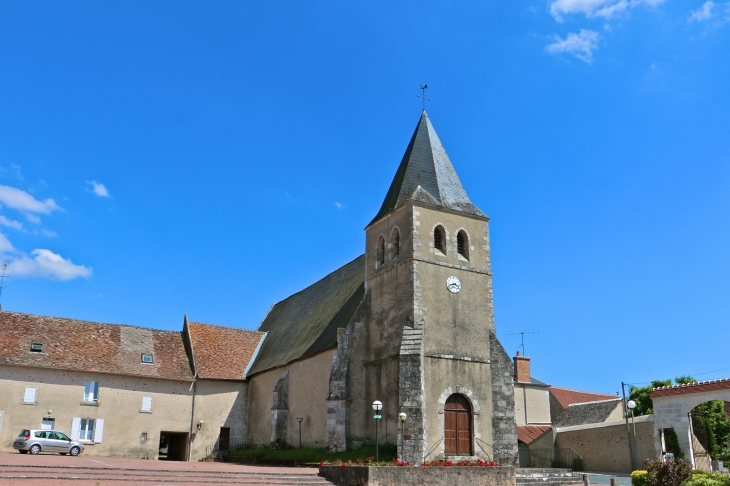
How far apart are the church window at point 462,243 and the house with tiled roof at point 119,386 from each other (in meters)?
14.7

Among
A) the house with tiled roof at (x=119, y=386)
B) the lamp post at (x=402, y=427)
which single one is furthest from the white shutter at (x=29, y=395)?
the lamp post at (x=402, y=427)

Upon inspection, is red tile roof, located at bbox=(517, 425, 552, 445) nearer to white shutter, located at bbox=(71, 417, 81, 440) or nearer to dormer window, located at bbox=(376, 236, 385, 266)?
dormer window, located at bbox=(376, 236, 385, 266)

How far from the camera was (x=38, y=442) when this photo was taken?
25.7 m

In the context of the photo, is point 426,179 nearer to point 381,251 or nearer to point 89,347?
point 381,251

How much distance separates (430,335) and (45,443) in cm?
1606

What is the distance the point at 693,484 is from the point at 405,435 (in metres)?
8.73

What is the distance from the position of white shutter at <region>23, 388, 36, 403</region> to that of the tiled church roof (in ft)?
32.7

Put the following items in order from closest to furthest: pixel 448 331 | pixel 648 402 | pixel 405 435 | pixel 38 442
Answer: pixel 405 435 → pixel 448 331 → pixel 38 442 → pixel 648 402

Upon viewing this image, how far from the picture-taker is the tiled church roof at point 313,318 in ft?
90.3

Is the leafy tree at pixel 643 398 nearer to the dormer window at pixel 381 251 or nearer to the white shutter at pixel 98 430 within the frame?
the dormer window at pixel 381 251

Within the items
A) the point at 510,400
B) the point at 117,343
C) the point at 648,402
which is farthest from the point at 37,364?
the point at 648,402

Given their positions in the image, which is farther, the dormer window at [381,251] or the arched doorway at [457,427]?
the dormer window at [381,251]

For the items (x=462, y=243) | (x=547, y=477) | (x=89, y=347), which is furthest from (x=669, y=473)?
(x=89, y=347)

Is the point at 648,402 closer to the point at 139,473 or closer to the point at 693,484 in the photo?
the point at 693,484
